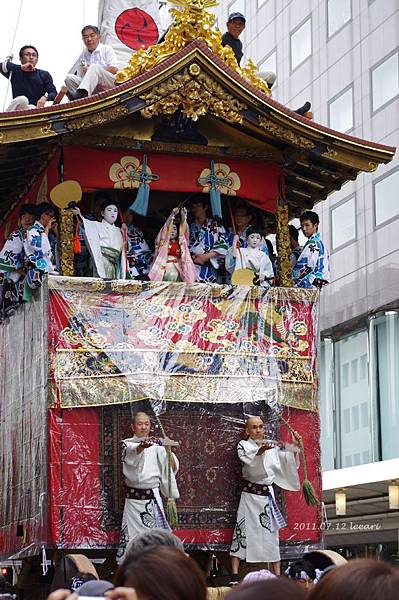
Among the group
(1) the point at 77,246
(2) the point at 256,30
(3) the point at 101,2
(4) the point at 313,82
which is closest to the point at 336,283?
(4) the point at 313,82

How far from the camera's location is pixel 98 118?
835cm

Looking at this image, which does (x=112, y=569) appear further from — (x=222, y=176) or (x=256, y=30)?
(x=256, y=30)

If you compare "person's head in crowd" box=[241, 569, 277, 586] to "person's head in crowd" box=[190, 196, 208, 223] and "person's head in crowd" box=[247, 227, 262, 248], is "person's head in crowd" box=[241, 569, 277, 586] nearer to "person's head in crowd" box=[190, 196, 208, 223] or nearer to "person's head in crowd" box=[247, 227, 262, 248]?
"person's head in crowd" box=[247, 227, 262, 248]

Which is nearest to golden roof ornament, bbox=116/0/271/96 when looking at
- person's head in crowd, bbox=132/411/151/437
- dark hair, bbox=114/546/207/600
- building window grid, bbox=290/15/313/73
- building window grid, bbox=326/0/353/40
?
person's head in crowd, bbox=132/411/151/437

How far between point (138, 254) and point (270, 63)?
14.3 m

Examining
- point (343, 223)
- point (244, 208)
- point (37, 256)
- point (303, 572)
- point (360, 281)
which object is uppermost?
point (343, 223)

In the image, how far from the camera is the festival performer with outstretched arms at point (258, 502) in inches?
325

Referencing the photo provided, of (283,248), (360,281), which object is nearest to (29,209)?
(283,248)

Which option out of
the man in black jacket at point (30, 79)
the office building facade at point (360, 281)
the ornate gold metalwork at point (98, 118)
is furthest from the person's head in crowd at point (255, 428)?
the office building facade at point (360, 281)

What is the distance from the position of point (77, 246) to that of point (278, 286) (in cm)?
168

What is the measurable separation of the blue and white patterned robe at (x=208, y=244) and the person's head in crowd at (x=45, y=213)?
120 cm

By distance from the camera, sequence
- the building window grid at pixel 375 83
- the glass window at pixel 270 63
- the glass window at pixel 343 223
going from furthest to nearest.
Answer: the glass window at pixel 270 63 < the glass window at pixel 343 223 < the building window grid at pixel 375 83

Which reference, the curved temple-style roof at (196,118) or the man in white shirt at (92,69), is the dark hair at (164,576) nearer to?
the curved temple-style roof at (196,118)

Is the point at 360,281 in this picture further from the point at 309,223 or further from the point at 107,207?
the point at 107,207
